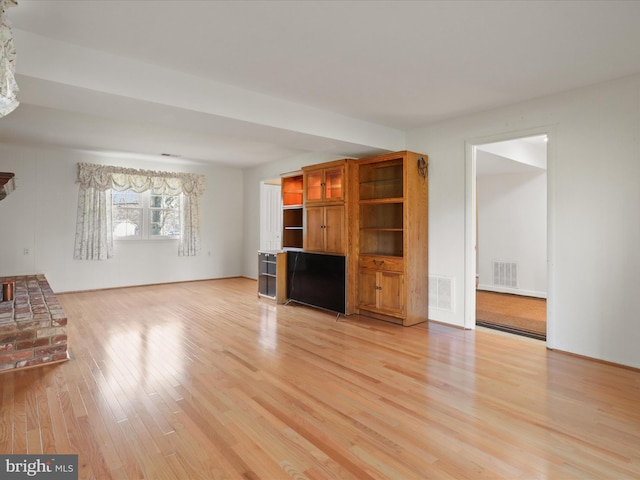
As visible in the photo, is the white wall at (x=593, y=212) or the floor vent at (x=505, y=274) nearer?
the white wall at (x=593, y=212)

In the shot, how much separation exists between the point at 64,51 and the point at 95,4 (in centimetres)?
68

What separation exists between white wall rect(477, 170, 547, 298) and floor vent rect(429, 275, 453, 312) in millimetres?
3053

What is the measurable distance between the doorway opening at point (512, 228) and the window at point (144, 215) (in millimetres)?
6059

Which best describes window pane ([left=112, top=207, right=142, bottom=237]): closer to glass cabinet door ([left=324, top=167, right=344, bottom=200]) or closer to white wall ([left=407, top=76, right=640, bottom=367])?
glass cabinet door ([left=324, top=167, right=344, bottom=200])

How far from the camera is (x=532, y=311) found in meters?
5.50

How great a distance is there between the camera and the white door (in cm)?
814

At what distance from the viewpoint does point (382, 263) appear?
15.9 feet

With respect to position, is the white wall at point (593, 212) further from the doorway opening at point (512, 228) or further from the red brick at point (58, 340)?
the red brick at point (58, 340)

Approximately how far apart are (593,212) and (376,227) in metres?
2.54

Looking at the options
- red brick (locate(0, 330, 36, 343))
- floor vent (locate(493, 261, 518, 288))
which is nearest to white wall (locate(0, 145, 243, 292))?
red brick (locate(0, 330, 36, 343))

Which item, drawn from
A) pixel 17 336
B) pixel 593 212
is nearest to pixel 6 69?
pixel 17 336

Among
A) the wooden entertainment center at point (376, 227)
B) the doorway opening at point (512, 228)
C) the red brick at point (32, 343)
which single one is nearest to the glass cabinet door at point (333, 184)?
the wooden entertainment center at point (376, 227)

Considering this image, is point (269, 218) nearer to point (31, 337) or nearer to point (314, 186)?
point (314, 186)

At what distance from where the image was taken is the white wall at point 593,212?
3297 millimetres
